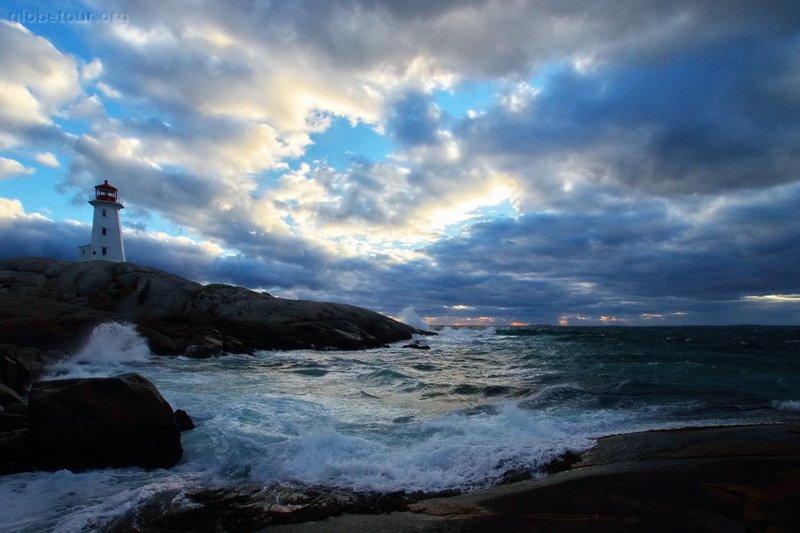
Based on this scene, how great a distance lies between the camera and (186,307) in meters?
34.0

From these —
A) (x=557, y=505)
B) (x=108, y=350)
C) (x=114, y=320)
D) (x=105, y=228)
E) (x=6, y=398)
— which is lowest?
(x=557, y=505)

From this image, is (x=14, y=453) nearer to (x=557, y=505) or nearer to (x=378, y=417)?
(x=378, y=417)

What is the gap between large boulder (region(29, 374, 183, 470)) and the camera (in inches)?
297

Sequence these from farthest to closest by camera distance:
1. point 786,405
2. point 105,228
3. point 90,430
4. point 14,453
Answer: point 105,228, point 786,405, point 90,430, point 14,453

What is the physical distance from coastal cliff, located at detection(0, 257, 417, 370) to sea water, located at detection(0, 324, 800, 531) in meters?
6.14

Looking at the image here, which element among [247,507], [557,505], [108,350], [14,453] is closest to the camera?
[557,505]

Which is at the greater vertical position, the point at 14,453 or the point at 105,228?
the point at 105,228

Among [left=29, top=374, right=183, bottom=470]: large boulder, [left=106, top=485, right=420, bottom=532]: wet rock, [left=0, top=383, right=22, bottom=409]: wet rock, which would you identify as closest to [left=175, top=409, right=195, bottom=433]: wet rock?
[left=29, top=374, right=183, bottom=470]: large boulder

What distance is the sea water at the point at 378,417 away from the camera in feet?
22.8

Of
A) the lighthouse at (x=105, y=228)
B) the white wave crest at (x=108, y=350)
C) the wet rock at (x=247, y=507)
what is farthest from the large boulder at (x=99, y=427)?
the lighthouse at (x=105, y=228)

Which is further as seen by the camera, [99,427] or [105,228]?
[105,228]

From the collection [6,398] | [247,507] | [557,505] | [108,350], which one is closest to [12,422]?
[6,398]

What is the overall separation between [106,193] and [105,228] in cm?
350

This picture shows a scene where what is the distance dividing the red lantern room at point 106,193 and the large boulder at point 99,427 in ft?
141
